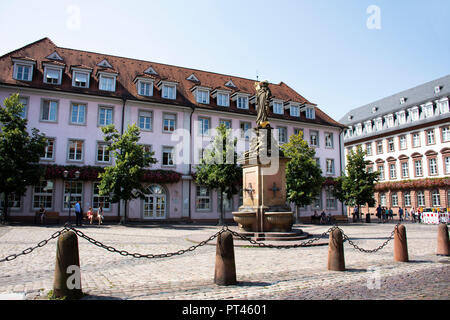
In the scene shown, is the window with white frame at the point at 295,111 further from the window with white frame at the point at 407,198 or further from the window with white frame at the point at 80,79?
the window with white frame at the point at 80,79

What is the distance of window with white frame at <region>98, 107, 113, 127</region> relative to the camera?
95.4 ft

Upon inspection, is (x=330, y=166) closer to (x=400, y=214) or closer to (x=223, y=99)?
(x=400, y=214)

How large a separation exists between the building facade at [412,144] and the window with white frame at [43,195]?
35.2m

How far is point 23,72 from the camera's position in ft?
90.5

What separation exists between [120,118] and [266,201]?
19.6 metres

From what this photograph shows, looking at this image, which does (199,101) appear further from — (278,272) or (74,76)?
(278,272)

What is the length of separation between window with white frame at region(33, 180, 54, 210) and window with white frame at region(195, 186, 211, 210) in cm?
1171

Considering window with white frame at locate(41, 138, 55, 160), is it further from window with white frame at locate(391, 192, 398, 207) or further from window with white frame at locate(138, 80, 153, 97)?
window with white frame at locate(391, 192, 398, 207)

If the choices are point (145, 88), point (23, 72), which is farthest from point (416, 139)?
point (23, 72)

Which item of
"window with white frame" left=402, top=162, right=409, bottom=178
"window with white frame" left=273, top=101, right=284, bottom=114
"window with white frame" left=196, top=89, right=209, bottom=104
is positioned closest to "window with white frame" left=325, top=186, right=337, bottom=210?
"window with white frame" left=273, top=101, right=284, bottom=114

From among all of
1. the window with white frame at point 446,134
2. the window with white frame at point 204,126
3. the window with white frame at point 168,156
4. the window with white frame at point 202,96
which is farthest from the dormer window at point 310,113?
the window with white frame at point 168,156

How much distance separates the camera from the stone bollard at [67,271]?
203 inches

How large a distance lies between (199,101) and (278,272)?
2701 centimetres
